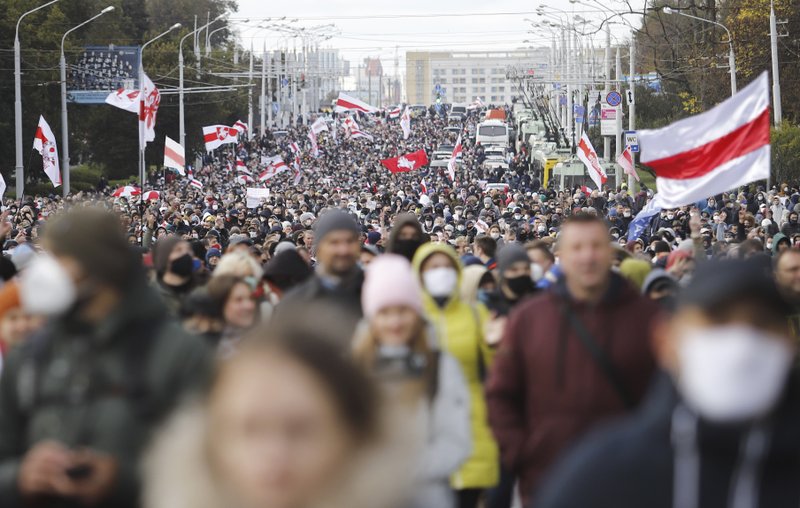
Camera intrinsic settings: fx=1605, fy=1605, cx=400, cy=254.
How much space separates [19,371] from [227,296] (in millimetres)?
2978

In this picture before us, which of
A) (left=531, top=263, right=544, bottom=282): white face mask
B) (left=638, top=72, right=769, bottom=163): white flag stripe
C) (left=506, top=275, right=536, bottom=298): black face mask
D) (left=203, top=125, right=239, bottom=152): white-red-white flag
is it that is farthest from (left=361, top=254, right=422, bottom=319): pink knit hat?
(left=203, top=125, right=239, bottom=152): white-red-white flag

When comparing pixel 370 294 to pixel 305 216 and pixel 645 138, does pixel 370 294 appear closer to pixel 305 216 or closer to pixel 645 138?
pixel 645 138

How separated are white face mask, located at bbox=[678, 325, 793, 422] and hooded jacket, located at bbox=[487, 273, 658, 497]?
2529 millimetres

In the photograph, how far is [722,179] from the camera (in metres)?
11.9

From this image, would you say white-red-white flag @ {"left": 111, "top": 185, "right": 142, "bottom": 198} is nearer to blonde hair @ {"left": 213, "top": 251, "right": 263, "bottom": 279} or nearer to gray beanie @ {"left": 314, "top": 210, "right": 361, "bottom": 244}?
blonde hair @ {"left": 213, "top": 251, "right": 263, "bottom": 279}

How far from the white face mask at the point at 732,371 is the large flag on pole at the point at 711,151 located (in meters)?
9.32

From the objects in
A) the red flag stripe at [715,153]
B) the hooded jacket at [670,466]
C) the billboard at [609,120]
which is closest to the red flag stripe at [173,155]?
the billboard at [609,120]

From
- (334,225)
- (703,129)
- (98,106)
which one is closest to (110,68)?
(98,106)

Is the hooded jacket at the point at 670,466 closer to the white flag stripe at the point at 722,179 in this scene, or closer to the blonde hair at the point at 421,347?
the blonde hair at the point at 421,347

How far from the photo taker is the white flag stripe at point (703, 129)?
12.1 metres

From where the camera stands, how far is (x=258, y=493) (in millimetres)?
2441

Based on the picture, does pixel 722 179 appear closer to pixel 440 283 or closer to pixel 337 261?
pixel 440 283

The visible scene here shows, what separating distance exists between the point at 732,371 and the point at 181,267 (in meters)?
6.48

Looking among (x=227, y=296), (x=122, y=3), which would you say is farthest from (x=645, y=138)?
(x=122, y=3)
